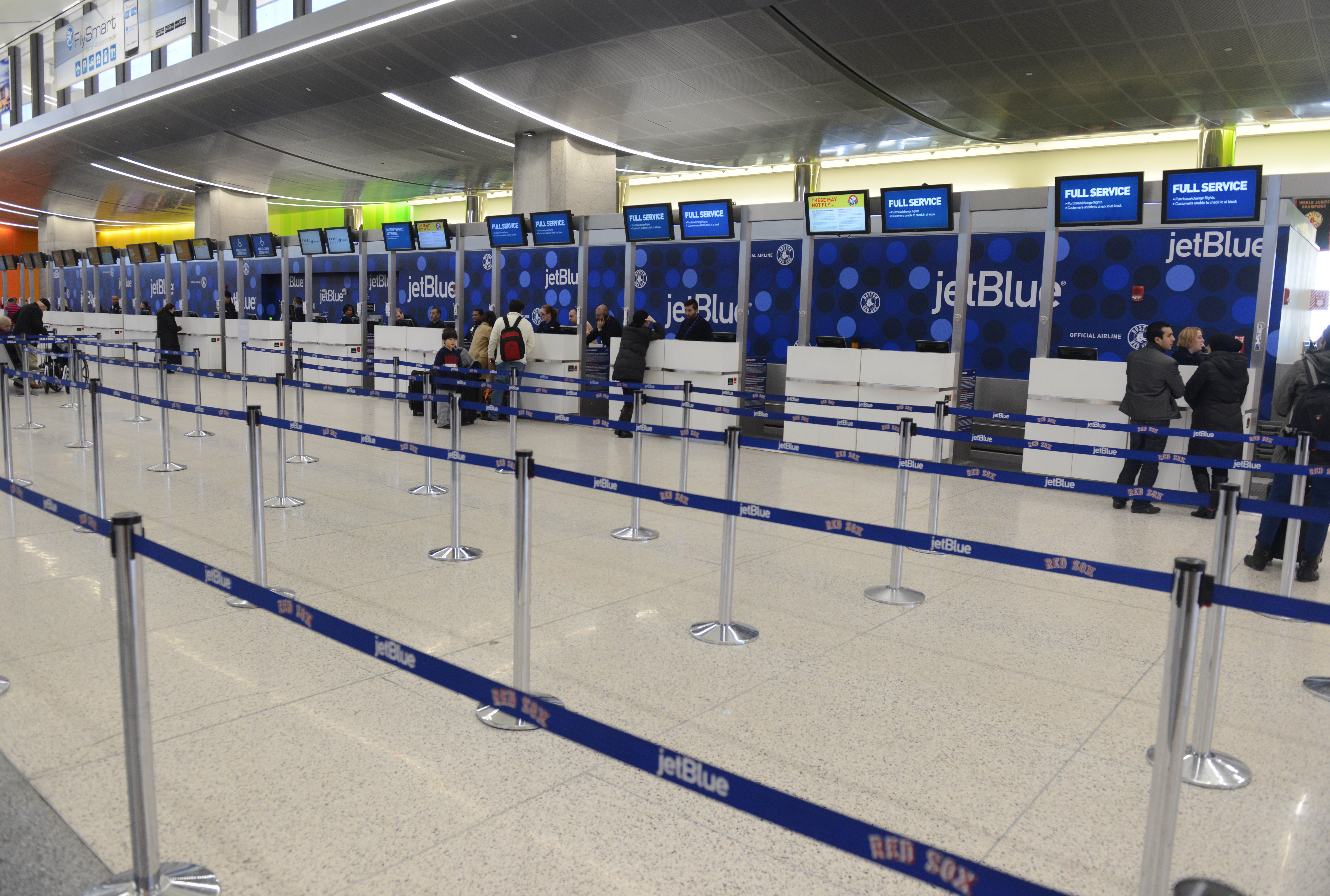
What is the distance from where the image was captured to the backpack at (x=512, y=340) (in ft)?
44.4

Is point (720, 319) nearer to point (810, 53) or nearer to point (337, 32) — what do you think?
point (810, 53)

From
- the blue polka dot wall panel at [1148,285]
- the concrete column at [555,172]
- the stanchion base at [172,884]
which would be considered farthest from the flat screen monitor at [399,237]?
the stanchion base at [172,884]

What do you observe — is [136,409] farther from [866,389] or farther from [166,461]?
[866,389]

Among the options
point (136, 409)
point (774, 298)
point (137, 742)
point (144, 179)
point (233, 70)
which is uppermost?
point (233, 70)

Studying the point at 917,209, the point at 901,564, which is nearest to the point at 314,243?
the point at 917,209

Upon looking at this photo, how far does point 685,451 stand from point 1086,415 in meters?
4.96

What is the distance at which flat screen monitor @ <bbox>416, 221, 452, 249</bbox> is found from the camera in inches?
679

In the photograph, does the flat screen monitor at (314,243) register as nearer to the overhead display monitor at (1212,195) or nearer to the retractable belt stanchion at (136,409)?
the retractable belt stanchion at (136,409)

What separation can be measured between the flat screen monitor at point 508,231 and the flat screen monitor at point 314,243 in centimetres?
546

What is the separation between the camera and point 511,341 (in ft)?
44.4

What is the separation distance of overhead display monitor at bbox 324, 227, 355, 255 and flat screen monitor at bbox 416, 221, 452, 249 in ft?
7.51

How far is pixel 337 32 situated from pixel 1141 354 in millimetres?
12185

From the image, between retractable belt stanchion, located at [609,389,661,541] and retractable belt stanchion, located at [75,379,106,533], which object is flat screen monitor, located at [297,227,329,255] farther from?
retractable belt stanchion, located at [609,389,661,541]

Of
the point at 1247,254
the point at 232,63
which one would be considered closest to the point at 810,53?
the point at 1247,254
